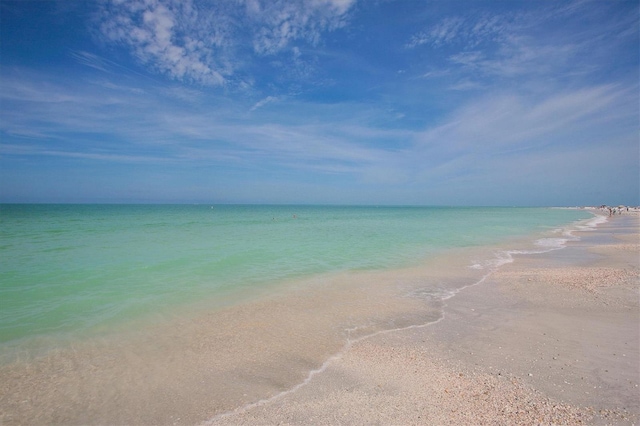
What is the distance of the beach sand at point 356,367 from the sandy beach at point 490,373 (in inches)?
1.0

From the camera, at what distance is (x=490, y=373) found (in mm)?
5148

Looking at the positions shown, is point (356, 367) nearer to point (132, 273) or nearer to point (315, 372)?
point (315, 372)

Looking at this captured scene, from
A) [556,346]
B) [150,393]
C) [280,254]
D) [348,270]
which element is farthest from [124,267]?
[556,346]

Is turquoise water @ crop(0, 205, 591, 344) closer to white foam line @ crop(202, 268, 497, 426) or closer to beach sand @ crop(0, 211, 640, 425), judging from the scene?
beach sand @ crop(0, 211, 640, 425)

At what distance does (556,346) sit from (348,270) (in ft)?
27.7

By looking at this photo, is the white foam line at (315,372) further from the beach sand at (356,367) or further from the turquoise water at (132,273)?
the turquoise water at (132,273)

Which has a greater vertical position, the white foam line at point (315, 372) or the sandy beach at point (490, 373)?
the sandy beach at point (490, 373)

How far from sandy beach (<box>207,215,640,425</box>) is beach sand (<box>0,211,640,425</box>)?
2 cm

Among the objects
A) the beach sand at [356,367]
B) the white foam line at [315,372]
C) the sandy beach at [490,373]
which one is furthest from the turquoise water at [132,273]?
the sandy beach at [490,373]

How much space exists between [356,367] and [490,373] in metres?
2.20

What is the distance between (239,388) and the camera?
16.4 feet

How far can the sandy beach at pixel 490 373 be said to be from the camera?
4.18 m

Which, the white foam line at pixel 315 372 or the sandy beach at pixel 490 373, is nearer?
the sandy beach at pixel 490 373

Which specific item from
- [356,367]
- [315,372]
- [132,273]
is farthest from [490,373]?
[132,273]
